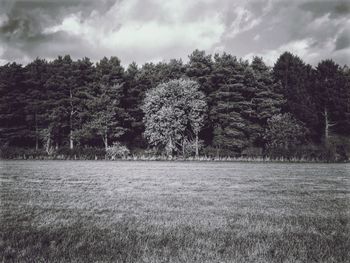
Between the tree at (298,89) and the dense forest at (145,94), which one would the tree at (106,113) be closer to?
the dense forest at (145,94)

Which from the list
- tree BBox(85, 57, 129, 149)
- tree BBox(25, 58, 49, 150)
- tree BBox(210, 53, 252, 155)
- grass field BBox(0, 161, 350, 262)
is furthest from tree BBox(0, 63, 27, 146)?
grass field BBox(0, 161, 350, 262)

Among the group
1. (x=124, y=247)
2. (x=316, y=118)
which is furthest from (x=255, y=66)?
(x=124, y=247)

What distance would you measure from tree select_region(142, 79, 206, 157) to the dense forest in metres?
3.07

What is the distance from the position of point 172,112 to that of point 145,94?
1204cm

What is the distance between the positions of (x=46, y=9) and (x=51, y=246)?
7.63 m

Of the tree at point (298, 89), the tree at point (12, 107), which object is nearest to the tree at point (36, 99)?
the tree at point (12, 107)

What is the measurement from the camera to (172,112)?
45781mm

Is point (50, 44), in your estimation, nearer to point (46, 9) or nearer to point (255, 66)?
point (46, 9)

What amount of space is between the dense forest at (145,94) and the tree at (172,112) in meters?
3.07

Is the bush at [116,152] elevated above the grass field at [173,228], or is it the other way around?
the bush at [116,152]

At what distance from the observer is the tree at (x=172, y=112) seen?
46.0 meters

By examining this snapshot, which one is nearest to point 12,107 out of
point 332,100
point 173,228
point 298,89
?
point 298,89

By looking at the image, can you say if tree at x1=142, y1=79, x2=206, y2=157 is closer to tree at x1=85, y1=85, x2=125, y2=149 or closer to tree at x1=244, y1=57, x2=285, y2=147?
tree at x1=85, y1=85, x2=125, y2=149

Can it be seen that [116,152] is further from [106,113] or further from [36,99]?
[36,99]
